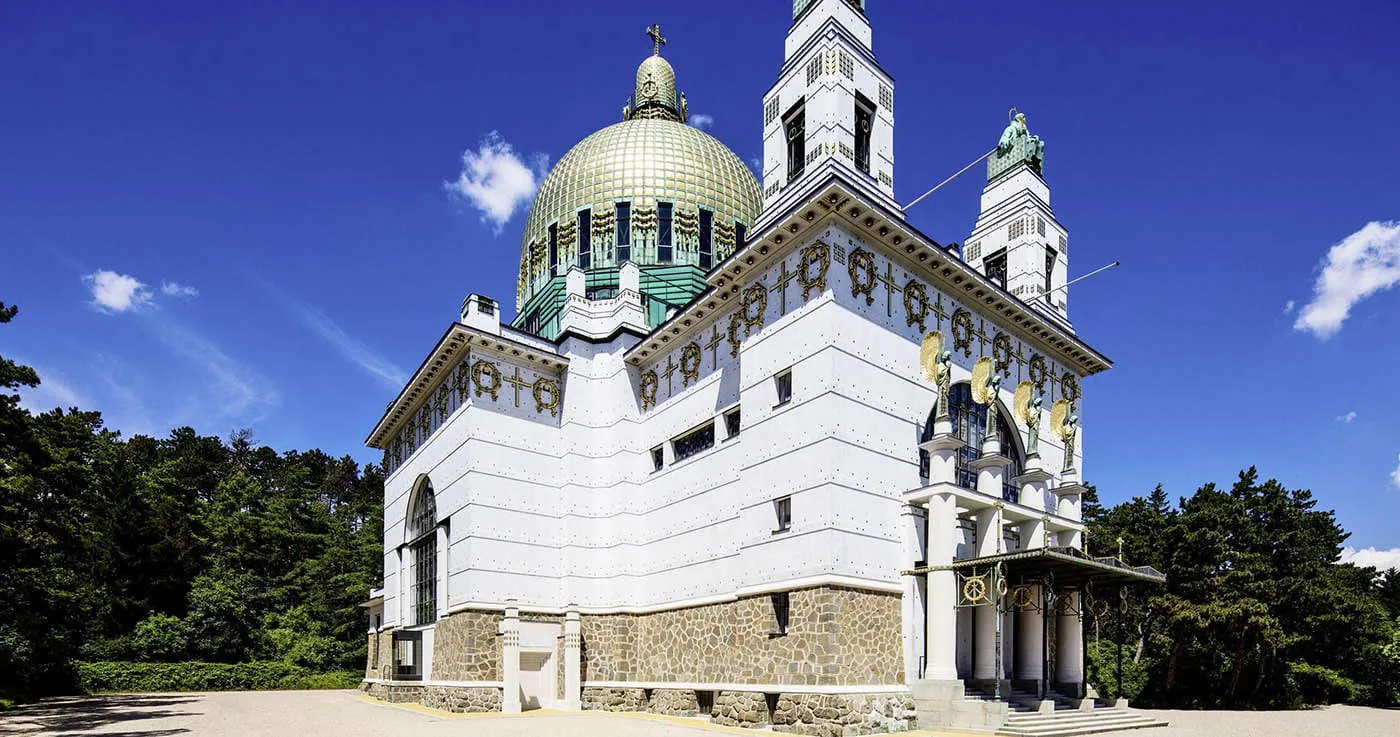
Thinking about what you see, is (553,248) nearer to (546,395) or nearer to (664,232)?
(664,232)

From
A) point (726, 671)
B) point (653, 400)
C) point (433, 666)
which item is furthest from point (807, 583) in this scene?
point (433, 666)

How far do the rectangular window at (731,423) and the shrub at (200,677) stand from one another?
33203 mm

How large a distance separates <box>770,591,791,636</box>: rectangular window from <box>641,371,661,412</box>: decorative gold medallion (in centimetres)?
1046

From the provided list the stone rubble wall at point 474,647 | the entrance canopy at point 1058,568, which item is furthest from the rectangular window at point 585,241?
the entrance canopy at point 1058,568

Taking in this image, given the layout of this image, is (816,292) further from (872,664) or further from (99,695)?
(99,695)

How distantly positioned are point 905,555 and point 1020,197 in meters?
16.3

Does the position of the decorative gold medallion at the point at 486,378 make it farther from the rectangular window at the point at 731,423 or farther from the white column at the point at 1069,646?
the white column at the point at 1069,646

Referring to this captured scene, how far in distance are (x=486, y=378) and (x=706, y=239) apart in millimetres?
13606

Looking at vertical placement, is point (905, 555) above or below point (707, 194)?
below

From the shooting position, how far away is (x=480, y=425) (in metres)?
30.0

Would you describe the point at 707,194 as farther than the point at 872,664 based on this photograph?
Yes

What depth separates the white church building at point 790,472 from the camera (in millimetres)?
22156

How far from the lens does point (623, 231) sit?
3906cm

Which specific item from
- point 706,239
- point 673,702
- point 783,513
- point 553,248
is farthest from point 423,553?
point 706,239
